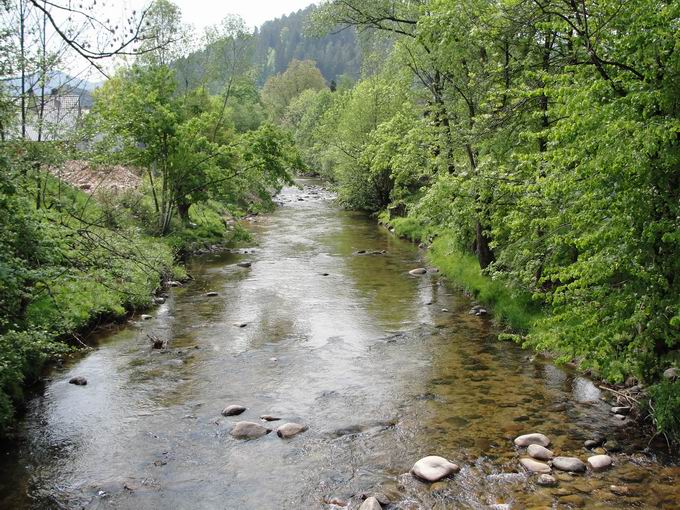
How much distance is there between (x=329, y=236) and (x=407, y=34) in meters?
13.8

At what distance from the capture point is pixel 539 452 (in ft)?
29.8

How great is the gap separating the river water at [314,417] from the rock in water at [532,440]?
0.19 m

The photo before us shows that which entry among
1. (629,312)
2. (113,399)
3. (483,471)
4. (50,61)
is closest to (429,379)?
(483,471)

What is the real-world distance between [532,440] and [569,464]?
0.88 m

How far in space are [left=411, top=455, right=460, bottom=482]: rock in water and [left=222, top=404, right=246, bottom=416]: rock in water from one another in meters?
3.79

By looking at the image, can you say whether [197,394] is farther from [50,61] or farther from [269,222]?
[269,222]

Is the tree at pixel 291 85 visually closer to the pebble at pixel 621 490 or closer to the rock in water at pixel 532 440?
the rock in water at pixel 532 440

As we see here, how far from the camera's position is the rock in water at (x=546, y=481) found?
8.33 m

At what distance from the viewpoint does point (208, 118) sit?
2741 centimetres

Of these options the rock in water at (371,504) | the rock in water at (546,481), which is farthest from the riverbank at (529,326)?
the rock in water at (371,504)

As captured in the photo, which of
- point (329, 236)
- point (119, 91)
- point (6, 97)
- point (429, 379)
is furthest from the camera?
point (329, 236)

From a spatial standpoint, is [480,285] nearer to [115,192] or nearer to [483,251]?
[483,251]

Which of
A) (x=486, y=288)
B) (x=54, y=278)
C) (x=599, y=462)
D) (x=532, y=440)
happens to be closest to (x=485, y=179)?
(x=486, y=288)

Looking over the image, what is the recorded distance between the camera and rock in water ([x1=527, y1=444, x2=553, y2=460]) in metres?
9.03
